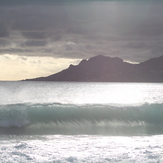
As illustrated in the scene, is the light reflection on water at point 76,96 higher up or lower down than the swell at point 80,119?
higher up

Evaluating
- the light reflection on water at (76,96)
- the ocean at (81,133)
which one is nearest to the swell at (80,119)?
the ocean at (81,133)

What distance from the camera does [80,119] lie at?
29.4m

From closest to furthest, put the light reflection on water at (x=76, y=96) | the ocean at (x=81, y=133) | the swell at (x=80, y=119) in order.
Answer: the ocean at (x=81, y=133) → the swell at (x=80, y=119) → the light reflection on water at (x=76, y=96)

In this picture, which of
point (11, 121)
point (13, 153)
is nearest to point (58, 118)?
point (11, 121)

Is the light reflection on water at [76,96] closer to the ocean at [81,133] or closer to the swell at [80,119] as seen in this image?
the swell at [80,119]

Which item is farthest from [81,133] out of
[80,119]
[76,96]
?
[76,96]

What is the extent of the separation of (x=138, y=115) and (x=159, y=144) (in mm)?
12959

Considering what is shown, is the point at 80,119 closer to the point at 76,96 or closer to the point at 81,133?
the point at 81,133

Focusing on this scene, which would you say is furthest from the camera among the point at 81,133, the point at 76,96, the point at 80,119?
the point at 76,96

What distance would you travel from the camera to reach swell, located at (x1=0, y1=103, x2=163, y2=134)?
2638 centimetres

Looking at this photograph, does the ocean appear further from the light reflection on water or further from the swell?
the light reflection on water

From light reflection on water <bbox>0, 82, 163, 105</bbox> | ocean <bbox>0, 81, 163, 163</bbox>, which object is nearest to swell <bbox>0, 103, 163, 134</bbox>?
ocean <bbox>0, 81, 163, 163</bbox>

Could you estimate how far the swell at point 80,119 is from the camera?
26375 millimetres

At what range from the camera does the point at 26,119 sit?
93.3 feet
